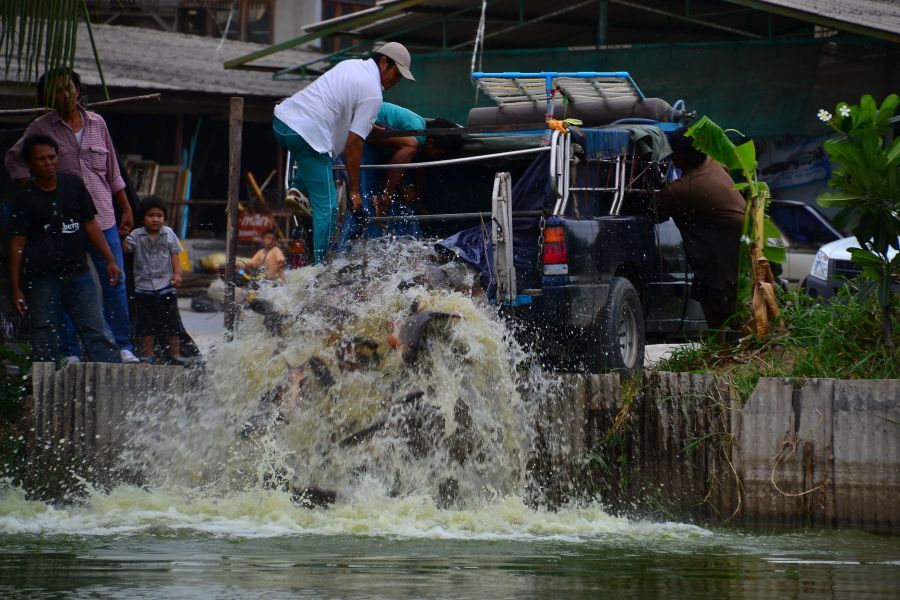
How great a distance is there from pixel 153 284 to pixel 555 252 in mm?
4001

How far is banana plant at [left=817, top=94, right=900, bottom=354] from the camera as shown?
→ 8086 millimetres

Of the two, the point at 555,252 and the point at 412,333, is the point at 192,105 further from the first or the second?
the point at 412,333

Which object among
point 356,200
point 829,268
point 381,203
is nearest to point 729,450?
point 356,200

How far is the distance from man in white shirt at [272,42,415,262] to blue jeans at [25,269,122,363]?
1630 millimetres

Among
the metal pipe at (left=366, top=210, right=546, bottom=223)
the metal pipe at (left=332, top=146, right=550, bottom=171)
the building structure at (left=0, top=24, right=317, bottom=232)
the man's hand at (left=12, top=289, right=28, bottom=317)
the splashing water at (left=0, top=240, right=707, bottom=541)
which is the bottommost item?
the splashing water at (left=0, top=240, right=707, bottom=541)

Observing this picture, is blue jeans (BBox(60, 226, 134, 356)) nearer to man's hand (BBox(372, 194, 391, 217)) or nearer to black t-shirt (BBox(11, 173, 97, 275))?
black t-shirt (BBox(11, 173, 97, 275))

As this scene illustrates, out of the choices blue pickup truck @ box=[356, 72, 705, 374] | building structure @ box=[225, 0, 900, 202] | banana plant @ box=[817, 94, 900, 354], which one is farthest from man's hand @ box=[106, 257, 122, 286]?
building structure @ box=[225, 0, 900, 202]

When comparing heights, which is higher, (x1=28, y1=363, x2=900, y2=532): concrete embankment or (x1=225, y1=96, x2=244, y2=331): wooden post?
(x1=225, y1=96, x2=244, y2=331): wooden post

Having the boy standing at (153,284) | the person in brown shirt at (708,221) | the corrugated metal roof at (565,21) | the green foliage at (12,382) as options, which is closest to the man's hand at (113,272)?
the green foliage at (12,382)

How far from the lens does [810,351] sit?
8.33 meters

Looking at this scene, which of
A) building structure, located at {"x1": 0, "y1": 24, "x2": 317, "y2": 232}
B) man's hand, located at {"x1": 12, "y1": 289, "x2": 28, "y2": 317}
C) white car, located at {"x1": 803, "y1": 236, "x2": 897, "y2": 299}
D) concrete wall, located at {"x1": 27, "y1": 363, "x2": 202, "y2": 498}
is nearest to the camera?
concrete wall, located at {"x1": 27, "y1": 363, "x2": 202, "y2": 498}

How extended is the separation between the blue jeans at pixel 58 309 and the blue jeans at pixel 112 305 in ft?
0.90

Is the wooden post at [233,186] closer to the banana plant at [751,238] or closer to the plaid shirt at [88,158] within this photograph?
the plaid shirt at [88,158]

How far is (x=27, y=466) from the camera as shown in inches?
333
